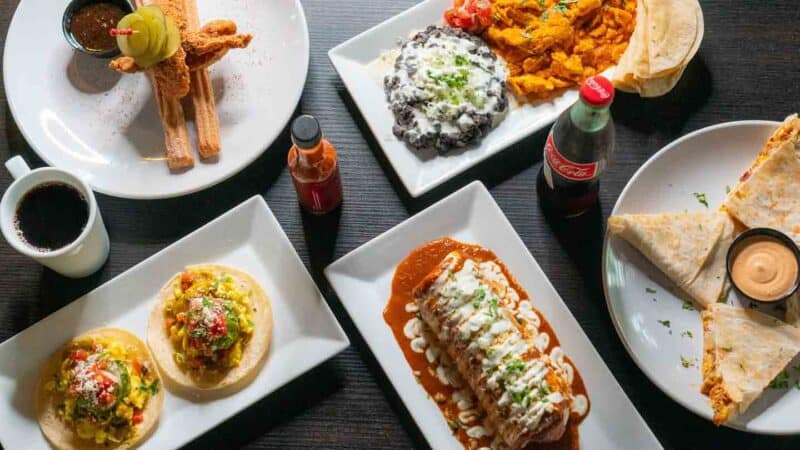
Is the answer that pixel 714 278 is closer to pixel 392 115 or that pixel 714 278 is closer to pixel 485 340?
pixel 485 340

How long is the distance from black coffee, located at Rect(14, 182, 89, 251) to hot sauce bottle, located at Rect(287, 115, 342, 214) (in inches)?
29.8

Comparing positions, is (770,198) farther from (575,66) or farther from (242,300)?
(242,300)

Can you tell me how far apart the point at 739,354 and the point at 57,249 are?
7.87ft

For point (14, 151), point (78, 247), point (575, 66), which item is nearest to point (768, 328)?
point (575, 66)

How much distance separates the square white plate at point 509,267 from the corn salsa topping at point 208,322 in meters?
0.35

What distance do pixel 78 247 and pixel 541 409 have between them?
1667 mm

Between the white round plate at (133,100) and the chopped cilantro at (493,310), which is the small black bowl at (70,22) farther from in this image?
the chopped cilantro at (493,310)

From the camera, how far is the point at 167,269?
286cm

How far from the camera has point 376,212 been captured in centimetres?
304

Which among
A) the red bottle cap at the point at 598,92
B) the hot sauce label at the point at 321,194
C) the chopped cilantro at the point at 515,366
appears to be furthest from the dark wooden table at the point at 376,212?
the red bottle cap at the point at 598,92

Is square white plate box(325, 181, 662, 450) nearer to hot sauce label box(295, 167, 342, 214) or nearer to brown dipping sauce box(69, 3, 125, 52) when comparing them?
hot sauce label box(295, 167, 342, 214)

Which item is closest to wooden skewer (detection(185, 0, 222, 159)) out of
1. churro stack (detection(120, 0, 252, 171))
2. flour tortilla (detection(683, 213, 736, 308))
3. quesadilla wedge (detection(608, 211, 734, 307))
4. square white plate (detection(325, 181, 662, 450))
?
churro stack (detection(120, 0, 252, 171))

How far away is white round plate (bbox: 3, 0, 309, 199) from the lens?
2.92 metres

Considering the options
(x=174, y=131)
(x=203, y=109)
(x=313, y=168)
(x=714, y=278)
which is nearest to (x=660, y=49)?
(x=714, y=278)
